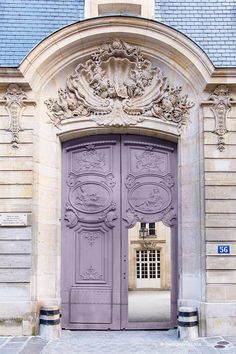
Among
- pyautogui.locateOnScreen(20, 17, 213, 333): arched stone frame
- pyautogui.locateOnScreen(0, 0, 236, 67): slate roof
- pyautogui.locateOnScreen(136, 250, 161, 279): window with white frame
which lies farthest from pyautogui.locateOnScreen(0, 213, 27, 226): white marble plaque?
pyautogui.locateOnScreen(0, 0, 236, 67): slate roof

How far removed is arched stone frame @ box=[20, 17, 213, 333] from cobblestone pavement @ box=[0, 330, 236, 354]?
1.94ft

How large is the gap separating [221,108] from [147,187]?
5.24ft

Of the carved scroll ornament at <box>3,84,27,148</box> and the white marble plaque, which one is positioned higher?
the carved scroll ornament at <box>3,84,27,148</box>

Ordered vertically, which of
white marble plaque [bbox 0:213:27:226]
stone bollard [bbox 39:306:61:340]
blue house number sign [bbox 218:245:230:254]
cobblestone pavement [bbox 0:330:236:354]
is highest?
white marble plaque [bbox 0:213:27:226]

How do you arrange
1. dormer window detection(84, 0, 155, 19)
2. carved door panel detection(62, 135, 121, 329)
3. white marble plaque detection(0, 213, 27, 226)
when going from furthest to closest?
dormer window detection(84, 0, 155, 19), carved door panel detection(62, 135, 121, 329), white marble plaque detection(0, 213, 27, 226)

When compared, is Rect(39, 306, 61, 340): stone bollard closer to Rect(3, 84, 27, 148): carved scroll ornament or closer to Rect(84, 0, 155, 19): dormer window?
Rect(3, 84, 27, 148): carved scroll ornament

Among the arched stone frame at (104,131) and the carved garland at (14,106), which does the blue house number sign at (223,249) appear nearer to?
the arched stone frame at (104,131)

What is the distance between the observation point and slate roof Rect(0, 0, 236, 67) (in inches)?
298

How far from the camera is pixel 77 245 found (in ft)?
25.0

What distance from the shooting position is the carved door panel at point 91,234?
7.48 meters

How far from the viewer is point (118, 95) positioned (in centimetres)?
757

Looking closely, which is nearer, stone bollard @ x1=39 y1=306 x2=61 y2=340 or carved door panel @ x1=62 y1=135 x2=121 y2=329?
stone bollard @ x1=39 y1=306 x2=61 y2=340

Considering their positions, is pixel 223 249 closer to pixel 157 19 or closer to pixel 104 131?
pixel 104 131

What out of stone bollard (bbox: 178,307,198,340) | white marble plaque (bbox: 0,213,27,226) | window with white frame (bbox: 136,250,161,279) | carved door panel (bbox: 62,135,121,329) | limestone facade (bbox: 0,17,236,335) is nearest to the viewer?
stone bollard (bbox: 178,307,198,340)
